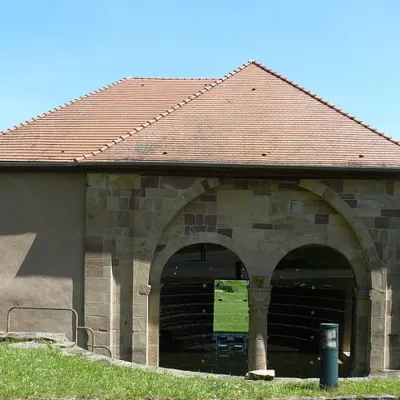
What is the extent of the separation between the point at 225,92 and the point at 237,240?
131 inches

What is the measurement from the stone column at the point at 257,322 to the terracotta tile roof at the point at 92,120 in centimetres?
388

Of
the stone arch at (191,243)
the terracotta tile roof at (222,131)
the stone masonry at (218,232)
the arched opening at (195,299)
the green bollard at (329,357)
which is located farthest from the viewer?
the arched opening at (195,299)

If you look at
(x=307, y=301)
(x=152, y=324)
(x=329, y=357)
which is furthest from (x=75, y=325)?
(x=307, y=301)

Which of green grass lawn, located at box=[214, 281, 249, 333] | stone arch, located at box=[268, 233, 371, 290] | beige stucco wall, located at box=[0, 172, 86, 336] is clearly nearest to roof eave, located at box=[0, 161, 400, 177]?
beige stucco wall, located at box=[0, 172, 86, 336]

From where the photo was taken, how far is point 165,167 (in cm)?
1003

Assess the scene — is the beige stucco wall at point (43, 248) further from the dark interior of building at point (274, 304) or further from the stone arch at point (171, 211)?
the dark interior of building at point (274, 304)

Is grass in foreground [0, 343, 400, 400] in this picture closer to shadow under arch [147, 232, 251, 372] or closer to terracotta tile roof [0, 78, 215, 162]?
shadow under arch [147, 232, 251, 372]

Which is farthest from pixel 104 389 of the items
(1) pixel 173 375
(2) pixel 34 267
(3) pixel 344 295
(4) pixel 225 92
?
(3) pixel 344 295

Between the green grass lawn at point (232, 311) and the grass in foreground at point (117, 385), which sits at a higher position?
the grass in foreground at point (117, 385)

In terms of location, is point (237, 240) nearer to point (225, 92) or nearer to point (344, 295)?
point (225, 92)

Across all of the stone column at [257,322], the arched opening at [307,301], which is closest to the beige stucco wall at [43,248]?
the stone column at [257,322]

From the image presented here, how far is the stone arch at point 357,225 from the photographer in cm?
1008

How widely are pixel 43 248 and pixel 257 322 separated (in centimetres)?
402

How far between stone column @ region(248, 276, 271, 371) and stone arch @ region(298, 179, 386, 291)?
1766 mm
